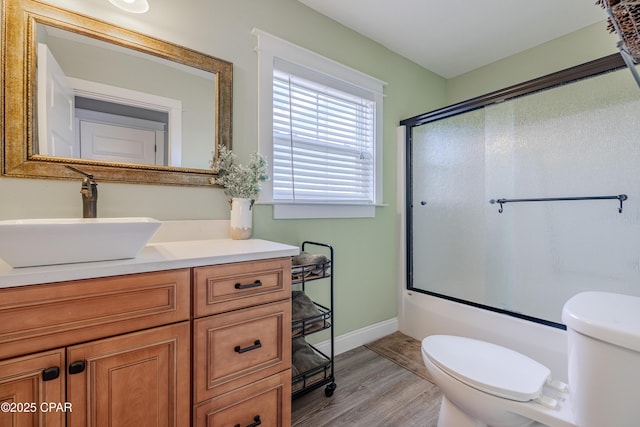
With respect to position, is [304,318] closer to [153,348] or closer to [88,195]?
[153,348]

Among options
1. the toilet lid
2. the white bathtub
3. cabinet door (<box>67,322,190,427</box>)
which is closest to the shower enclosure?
the white bathtub

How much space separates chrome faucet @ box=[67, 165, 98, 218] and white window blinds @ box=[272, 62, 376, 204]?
2.96 feet

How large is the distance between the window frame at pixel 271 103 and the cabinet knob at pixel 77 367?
1071mm

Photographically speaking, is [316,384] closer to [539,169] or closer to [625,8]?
[625,8]

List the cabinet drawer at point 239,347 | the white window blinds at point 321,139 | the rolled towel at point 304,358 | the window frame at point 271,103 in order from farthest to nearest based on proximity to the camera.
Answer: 1. the white window blinds at point 321,139
2. the window frame at point 271,103
3. the rolled towel at point 304,358
4. the cabinet drawer at point 239,347

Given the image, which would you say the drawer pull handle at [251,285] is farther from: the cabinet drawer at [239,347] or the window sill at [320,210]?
the window sill at [320,210]

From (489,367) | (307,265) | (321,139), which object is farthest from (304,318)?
A: (321,139)

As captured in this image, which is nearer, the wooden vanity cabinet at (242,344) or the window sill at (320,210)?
the wooden vanity cabinet at (242,344)

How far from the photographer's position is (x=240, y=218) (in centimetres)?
148

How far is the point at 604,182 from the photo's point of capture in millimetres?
1812

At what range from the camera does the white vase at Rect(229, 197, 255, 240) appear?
148 cm

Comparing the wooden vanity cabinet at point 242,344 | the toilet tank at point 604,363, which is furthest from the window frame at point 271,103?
the toilet tank at point 604,363

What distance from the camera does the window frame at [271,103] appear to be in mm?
1696

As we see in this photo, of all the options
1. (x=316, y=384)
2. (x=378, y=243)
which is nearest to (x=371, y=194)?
(x=378, y=243)
